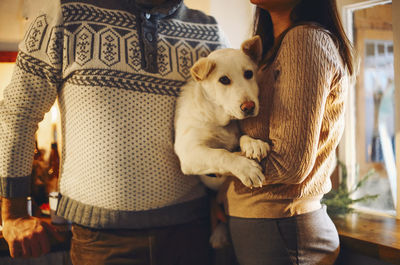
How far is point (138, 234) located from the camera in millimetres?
1188

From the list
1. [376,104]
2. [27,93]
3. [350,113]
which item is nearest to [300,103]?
[27,93]

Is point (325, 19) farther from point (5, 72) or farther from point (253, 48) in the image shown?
point (5, 72)

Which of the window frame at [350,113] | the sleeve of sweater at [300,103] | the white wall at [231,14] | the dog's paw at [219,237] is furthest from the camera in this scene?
the white wall at [231,14]

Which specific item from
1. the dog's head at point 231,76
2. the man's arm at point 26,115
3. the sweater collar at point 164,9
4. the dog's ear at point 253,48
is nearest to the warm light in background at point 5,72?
the man's arm at point 26,115

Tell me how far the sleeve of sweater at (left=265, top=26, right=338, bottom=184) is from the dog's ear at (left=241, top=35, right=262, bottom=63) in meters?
0.19

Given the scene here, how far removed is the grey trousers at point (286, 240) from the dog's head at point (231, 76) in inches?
13.8

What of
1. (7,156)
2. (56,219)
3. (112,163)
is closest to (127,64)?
(112,163)

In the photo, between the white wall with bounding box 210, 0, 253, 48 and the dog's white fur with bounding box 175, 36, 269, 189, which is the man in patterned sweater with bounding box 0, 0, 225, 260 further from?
the white wall with bounding box 210, 0, 253, 48

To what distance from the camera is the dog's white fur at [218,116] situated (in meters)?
1.06

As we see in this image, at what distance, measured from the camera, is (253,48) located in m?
1.22

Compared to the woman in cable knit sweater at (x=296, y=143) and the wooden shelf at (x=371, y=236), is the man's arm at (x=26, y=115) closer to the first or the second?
the woman in cable knit sweater at (x=296, y=143)

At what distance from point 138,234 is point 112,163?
265 millimetres

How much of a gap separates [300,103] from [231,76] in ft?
0.94

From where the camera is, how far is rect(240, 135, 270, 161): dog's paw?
1.03 metres
